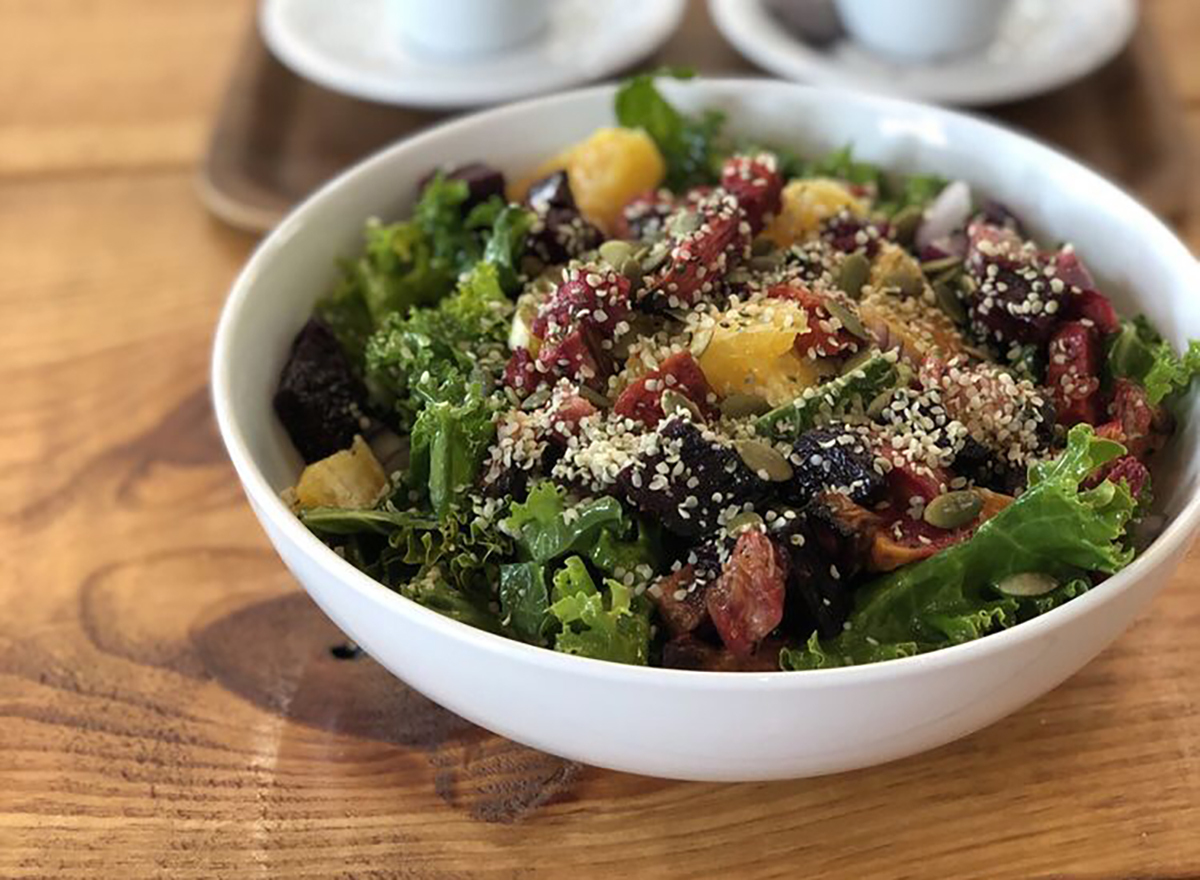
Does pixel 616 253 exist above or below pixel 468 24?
above

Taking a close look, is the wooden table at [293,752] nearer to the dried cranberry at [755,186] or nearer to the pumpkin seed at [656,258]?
the pumpkin seed at [656,258]

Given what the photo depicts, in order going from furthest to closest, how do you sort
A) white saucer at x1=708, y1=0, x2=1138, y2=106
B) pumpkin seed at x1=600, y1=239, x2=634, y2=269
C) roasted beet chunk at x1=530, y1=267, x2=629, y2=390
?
white saucer at x1=708, y1=0, x2=1138, y2=106 < pumpkin seed at x1=600, y1=239, x2=634, y2=269 < roasted beet chunk at x1=530, y1=267, x2=629, y2=390

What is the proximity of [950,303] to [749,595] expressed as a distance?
55 cm

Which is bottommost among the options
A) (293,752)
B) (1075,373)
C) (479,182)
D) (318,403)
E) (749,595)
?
(293,752)

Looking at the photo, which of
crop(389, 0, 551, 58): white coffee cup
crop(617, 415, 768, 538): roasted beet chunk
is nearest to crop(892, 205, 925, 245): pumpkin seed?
crop(617, 415, 768, 538): roasted beet chunk

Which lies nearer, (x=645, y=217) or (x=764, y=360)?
(x=764, y=360)

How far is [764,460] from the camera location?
51.4 inches

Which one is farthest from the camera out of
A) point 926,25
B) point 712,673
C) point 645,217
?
point 926,25

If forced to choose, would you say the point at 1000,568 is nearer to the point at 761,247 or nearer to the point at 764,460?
the point at 764,460

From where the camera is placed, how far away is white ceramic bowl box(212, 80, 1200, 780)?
3.76ft

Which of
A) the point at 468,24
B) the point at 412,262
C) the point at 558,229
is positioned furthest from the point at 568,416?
the point at 468,24

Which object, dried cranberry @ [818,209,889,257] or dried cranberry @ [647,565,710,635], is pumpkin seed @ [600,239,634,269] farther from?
dried cranberry @ [647,565,710,635]

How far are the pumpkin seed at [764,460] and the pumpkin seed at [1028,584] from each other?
23cm

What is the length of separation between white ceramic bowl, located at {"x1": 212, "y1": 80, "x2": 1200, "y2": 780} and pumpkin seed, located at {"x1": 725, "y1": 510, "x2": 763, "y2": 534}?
18 cm
